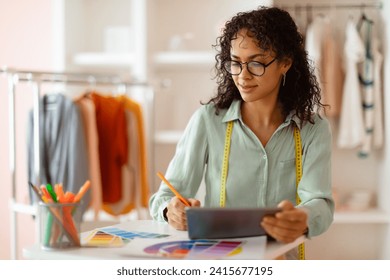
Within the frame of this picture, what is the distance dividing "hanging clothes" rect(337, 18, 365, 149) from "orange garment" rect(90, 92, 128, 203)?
953 millimetres

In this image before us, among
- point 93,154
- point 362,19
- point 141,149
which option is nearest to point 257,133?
point 93,154

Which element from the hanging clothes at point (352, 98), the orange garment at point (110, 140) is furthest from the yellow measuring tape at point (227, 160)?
the hanging clothes at point (352, 98)

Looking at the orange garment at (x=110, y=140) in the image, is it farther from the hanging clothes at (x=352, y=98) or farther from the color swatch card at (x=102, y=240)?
the color swatch card at (x=102, y=240)

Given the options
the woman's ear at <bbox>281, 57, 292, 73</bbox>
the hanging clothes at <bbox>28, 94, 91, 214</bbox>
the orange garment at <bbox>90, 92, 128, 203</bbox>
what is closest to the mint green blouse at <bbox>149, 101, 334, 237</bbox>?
the woman's ear at <bbox>281, 57, 292, 73</bbox>

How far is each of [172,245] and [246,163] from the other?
14.2 inches

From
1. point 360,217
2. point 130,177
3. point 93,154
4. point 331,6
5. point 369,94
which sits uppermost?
point 331,6

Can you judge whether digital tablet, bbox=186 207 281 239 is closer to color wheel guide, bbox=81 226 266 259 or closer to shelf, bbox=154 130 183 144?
color wheel guide, bbox=81 226 266 259

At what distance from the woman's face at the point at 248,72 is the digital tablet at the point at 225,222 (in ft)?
1.09

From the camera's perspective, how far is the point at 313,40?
2.87 meters


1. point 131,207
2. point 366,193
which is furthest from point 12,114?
point 366,193

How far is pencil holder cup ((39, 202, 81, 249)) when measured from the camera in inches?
44.4

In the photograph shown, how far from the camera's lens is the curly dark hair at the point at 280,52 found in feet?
4.59

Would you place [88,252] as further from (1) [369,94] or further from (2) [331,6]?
(2) [331,6]

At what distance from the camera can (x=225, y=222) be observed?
1133 mm
